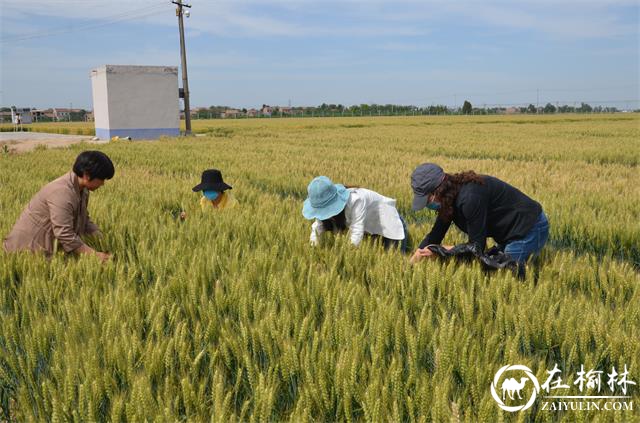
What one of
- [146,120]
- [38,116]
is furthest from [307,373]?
[38,116]

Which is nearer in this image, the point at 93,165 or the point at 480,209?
the point at 480,209

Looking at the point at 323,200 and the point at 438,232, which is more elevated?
the point at 323,200

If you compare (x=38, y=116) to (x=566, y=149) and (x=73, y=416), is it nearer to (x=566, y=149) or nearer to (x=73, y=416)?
(x=566, y=149)

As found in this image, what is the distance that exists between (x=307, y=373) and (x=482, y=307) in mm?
959

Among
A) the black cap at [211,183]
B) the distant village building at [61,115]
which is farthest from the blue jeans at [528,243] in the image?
the distant village building at [61,115]

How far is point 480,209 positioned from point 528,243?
474mm

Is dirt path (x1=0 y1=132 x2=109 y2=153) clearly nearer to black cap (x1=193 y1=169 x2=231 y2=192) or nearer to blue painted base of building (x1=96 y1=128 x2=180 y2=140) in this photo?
blue painted base of building (x1=96 y1=128 x2=180 y2=140)

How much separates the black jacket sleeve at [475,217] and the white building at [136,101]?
23.6 metres

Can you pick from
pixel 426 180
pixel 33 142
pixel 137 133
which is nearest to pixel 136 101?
pixel 137 133

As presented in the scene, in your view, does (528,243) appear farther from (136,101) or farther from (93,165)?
(136,101)

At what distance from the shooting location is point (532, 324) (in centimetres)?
189

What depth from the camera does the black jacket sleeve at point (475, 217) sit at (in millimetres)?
2777

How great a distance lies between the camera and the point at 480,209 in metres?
2.80

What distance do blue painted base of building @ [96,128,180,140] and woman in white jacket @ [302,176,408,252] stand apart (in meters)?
21.8
